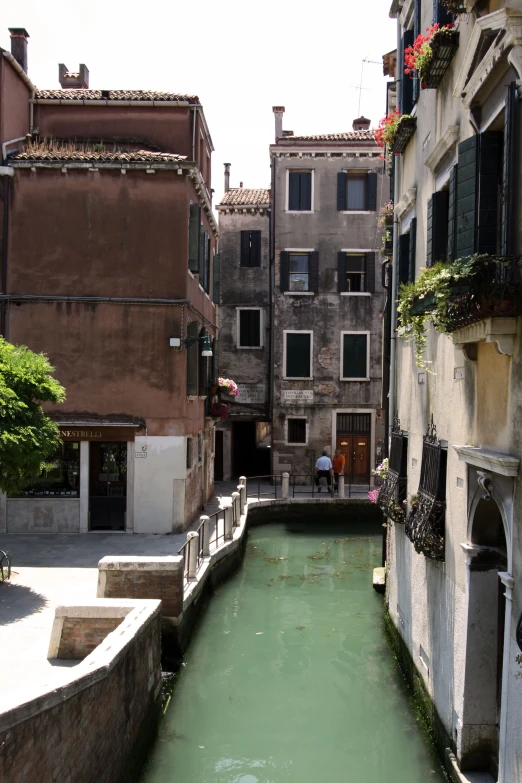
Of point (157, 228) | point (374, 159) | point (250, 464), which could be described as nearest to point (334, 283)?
point (374, 159)

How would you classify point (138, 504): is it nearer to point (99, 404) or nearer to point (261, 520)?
point (99, 404)

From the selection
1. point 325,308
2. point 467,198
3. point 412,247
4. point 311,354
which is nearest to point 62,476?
point 412,247

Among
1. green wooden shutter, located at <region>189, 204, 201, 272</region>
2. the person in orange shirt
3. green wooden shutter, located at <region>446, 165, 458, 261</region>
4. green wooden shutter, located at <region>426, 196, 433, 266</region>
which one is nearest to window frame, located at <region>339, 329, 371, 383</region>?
the person in orange shirt

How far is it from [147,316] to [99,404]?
1.96m

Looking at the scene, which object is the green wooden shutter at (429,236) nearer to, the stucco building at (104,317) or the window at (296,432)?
the stucco building at (104,317)

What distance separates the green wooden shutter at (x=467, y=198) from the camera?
5.58 m

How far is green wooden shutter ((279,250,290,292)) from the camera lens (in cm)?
2370

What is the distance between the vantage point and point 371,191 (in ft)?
77.1

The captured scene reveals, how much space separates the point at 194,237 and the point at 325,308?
9290 mm

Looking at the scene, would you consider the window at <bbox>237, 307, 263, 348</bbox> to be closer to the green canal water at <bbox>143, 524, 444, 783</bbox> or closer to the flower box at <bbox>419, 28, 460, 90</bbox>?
the green canal water at <bbox>143, 524, 444, 783</bbox>

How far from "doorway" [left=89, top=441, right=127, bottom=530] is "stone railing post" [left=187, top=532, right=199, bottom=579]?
353cm

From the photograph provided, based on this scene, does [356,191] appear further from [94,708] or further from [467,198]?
[94,708]

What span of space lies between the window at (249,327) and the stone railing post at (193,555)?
13.8 metres

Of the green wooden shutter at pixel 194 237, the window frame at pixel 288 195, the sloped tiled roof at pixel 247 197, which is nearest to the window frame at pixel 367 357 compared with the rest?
the window frame at pixel 288 195
